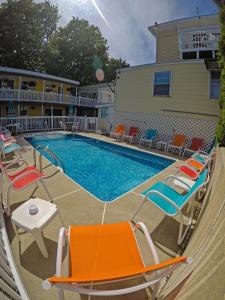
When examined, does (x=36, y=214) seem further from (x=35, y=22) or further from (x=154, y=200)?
(x=35, y=22)

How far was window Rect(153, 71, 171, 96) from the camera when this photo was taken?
10994 mm

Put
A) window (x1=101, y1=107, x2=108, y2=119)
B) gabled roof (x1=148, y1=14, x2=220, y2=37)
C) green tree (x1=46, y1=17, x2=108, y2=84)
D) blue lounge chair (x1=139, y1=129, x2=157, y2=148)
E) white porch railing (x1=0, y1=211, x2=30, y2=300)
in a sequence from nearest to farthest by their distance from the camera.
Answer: white porch railing (x1=0, y1=211, x2=30, y2=300) → blue lounge chair (x1=139, y1=129, x2=157, y2=148) → gabled roof (x1=148, y1=14, x2=220, y2=37) → window (x1=101, y1=107, x2=108, y2=119) → green tree (x1=46, y1=17, x2=108, y2=84)

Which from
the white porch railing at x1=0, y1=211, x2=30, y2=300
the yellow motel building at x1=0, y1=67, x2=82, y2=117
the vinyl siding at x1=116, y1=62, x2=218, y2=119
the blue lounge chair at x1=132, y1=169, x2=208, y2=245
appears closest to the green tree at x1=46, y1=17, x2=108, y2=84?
the yellow motel building at x1=0, y1=67, x2=82, y2=117

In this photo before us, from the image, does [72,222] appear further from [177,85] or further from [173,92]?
[177,85]

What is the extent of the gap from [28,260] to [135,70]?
1232 centimetres

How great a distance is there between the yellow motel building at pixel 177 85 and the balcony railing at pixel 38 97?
7.43 m

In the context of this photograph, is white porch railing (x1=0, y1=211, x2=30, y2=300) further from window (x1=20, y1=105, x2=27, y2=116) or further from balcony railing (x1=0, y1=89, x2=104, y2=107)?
window (x1=20, y1=105, x2=27, y2=116)

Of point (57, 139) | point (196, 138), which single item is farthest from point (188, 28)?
point (57, 139)

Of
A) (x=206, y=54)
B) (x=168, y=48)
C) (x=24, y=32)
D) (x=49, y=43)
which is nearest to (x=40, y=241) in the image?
(x=206, y=54)

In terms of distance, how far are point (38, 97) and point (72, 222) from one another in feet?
51.4

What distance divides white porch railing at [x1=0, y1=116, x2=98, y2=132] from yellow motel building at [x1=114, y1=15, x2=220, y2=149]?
2.92 metres

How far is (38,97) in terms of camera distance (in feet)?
54.2

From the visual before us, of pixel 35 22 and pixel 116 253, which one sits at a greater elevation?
pixel 35 22

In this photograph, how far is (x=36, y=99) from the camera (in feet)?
53.8
